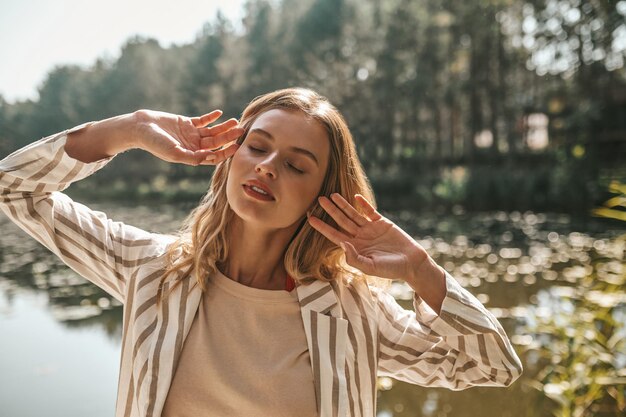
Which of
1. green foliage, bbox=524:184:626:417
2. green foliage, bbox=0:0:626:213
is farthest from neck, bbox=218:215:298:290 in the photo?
green foliage, bbox=0:0:626:213

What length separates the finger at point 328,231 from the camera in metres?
1.25

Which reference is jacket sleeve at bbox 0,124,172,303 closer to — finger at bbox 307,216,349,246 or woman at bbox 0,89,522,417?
woman at bbox 0,89,522,417

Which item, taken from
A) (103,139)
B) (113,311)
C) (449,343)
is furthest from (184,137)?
(113,311)

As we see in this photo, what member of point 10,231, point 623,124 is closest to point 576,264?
point 623,124

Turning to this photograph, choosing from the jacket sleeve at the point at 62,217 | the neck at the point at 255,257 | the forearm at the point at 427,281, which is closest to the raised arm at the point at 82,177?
the jacket sleeve at the point at 62,217

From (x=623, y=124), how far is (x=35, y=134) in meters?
12.5

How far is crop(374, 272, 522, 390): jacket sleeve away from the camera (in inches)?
45.3

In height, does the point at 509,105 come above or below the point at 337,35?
below

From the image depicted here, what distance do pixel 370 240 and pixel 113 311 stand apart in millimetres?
4915

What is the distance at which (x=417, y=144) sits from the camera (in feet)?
55.3

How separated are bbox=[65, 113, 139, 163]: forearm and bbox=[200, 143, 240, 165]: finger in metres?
0.17

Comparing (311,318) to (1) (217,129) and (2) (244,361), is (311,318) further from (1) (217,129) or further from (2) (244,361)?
(1) (217,129)

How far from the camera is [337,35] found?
55.4 ft

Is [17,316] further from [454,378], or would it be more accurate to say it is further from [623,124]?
[623,124]
